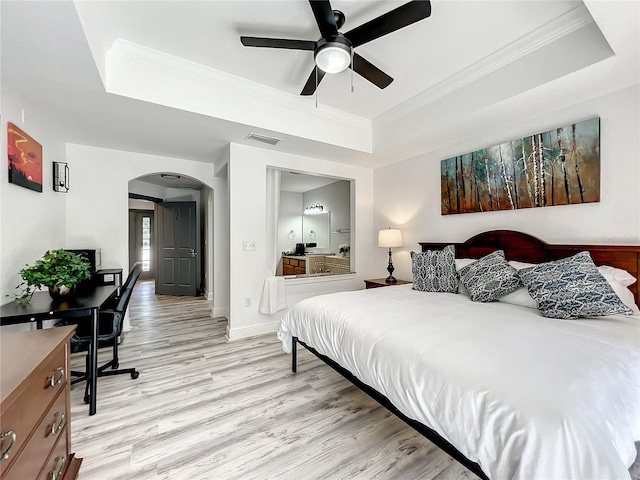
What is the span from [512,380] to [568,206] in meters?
2.24

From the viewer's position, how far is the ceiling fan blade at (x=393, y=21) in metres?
1.53

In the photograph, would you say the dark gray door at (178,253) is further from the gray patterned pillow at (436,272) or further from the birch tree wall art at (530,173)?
the birch tree wall art at (530,173)

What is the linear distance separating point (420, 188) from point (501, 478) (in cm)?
338

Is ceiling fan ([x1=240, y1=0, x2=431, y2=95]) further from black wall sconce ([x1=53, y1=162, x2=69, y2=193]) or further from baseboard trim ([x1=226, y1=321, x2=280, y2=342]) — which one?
baseboard trim ([x1=226, y1=321, x2=280, y2=342])

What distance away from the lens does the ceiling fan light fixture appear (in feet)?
5.79

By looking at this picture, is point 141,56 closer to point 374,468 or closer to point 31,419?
point 31,419

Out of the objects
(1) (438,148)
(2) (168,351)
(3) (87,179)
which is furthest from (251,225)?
(1) (438,148)

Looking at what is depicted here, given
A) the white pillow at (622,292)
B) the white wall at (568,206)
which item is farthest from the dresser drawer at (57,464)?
the white wall at (568,206)

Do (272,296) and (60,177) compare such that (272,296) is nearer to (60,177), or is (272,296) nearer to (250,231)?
(250,231)

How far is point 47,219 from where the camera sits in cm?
282

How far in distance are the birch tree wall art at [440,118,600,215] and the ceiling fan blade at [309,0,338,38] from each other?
222 centimetres

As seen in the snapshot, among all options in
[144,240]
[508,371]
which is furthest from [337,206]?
[144,240]

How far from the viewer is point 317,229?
273 inches

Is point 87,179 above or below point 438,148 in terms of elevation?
below
